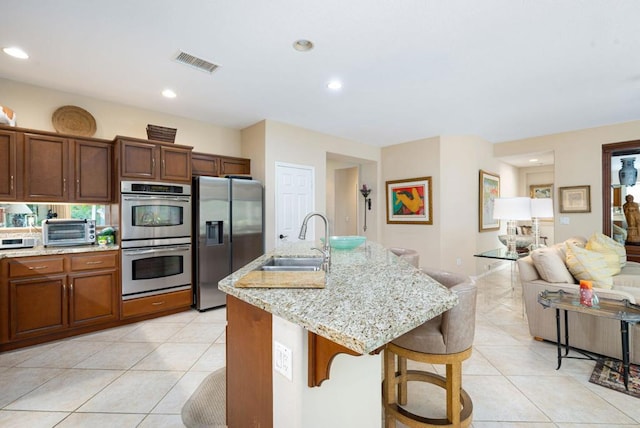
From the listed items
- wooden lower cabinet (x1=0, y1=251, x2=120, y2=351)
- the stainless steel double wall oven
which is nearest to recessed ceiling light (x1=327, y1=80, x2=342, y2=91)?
the stainless steel double wall oven

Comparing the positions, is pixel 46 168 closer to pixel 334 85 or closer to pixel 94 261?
pixel 94 261

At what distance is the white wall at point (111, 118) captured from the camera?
3035mm

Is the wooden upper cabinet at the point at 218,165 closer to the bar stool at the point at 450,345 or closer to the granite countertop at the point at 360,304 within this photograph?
the granite countertop at the point at 360,304

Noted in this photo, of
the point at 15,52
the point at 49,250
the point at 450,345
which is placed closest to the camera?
the point at 450,345

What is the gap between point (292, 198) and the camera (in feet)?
14.5

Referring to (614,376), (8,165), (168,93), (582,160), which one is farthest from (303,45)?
(582,160)

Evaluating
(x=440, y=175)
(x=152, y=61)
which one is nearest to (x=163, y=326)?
(x=152, y=61)

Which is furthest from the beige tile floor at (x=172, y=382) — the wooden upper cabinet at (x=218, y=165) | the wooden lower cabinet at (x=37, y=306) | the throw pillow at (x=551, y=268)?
the wooden upper cabinet at (x=218, y=165)

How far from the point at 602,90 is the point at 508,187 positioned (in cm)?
382

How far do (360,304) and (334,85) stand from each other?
8.86 feet

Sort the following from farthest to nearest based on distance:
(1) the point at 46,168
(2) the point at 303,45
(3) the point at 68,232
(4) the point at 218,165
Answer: (4) the point at 218,165
(3) the point at 68,232
(1) the point at 46,168
(2) the point at 303,45

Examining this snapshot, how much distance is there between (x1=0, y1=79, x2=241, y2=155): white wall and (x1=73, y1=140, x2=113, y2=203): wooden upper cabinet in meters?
0.38

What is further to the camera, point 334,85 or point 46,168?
point 334,85

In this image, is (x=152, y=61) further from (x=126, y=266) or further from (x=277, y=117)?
(x=126, y=266)
